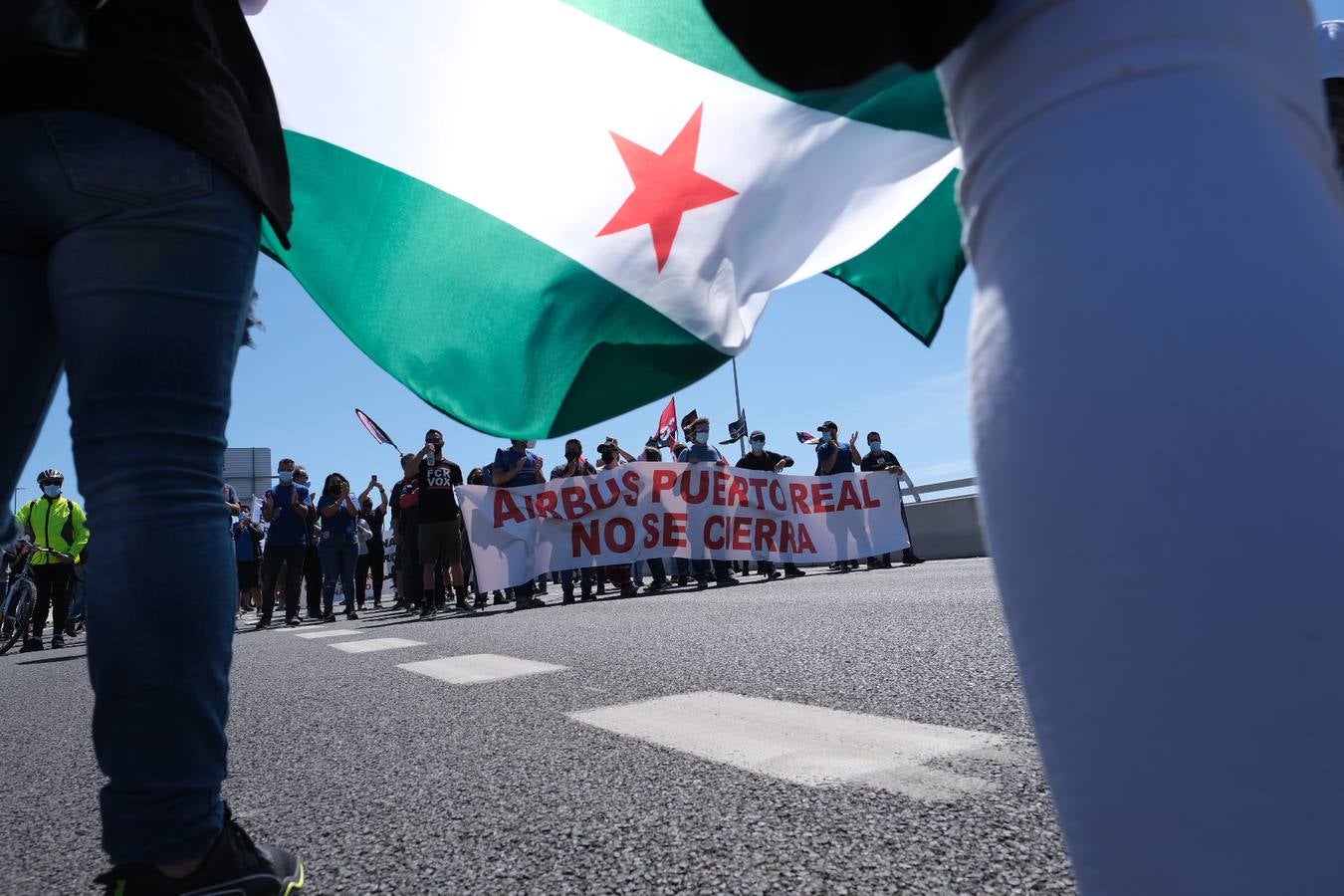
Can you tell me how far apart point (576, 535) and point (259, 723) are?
22.1ft

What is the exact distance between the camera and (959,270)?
6.98 ft

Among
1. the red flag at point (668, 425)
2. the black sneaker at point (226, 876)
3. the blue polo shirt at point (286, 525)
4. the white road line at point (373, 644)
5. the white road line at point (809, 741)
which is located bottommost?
the white road line at point (809, 741)

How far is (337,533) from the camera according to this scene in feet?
36.4

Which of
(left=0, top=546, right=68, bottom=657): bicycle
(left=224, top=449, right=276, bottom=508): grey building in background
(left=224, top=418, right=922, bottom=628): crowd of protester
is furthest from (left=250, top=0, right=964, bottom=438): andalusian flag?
(left=224, top=449, right=276, bottom=508): grey building in background

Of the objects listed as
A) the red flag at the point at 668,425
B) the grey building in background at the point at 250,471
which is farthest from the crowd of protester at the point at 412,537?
the grey building in background at the point at 250,471

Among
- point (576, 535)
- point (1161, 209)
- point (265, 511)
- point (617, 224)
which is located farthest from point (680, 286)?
point (265, 511)

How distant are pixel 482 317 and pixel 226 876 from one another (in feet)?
3.47

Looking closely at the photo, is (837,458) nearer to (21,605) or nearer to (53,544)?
(53,544)

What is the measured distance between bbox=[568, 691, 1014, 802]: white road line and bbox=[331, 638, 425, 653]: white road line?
310 cm

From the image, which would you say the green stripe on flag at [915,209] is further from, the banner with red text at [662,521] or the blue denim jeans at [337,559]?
the blue denim jeans at [337,559]

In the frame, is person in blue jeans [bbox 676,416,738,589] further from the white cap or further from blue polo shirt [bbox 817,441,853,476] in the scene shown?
the white cap

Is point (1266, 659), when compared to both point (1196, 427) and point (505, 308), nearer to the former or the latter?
point (1196, 427)

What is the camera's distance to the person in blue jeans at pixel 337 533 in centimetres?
1080

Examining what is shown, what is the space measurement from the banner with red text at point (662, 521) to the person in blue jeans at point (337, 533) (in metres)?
2.45
